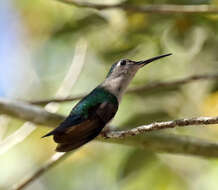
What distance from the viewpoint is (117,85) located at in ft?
12.0

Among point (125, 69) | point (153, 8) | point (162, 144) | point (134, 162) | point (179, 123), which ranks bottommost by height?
point (134, 162)

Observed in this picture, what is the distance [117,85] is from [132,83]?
1787 millimetres

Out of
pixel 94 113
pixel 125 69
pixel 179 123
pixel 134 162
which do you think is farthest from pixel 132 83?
pixel 179 123

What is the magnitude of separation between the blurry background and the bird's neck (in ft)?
2.28

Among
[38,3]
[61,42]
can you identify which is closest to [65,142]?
[61,42]

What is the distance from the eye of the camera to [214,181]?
482cm

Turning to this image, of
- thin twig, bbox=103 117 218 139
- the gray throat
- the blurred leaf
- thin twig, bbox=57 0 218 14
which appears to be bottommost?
the blurred leaf

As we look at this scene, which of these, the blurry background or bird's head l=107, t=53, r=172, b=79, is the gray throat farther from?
the blurry background

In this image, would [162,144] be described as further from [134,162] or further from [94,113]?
[94,113]

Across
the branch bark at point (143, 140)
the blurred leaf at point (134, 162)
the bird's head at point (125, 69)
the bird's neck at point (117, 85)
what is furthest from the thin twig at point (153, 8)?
the blurred leaf at point (134, 162)

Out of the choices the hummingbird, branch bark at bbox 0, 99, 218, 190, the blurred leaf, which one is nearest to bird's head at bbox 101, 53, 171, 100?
the hummingbird

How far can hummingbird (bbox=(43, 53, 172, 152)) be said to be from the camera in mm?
2543

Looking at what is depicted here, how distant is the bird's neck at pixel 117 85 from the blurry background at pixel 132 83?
695 millimetres

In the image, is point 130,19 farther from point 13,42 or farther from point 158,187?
point 13,42
